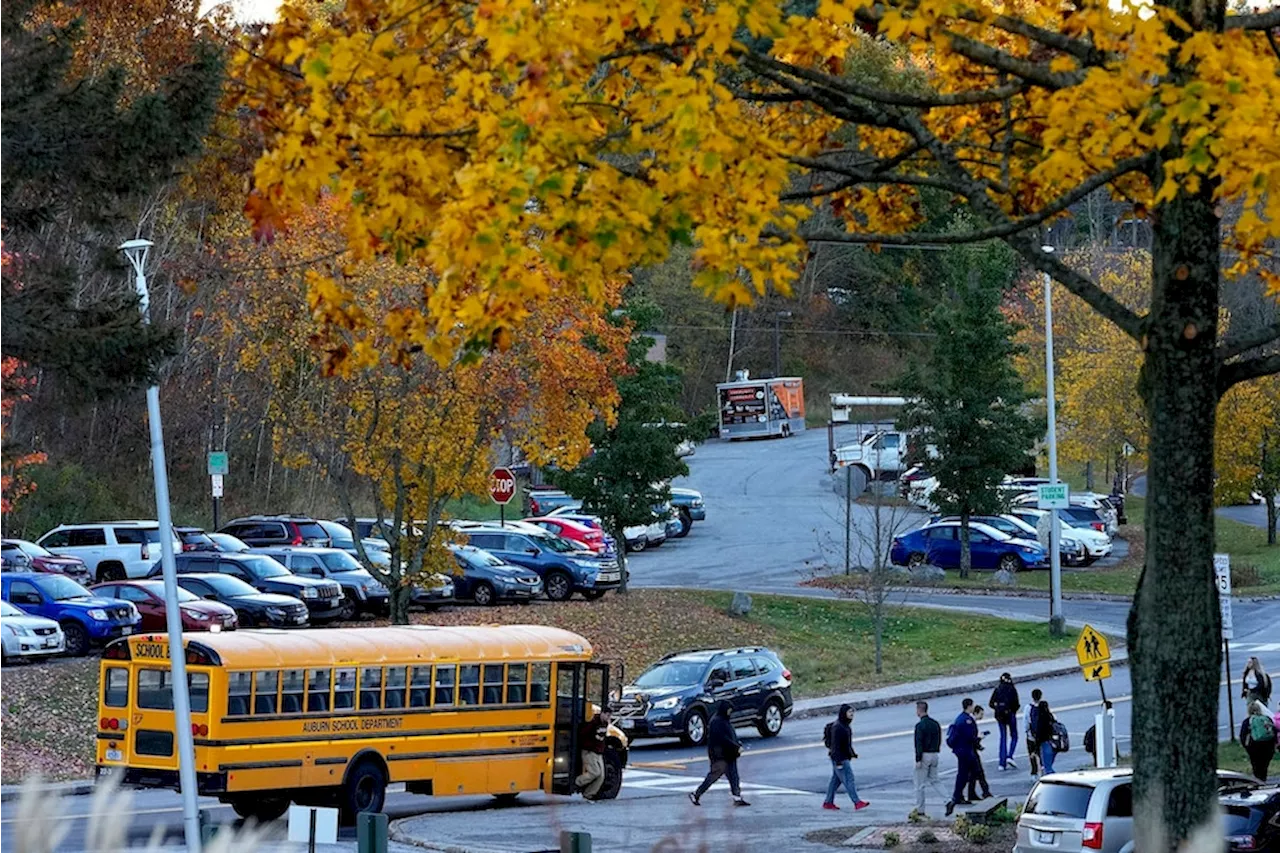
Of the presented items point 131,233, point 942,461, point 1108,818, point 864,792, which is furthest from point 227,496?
point 1108,818

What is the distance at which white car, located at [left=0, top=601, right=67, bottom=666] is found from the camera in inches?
1356

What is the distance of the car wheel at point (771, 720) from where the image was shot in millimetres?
34500

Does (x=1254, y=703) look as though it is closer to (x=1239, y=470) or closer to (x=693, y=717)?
(x=693, y=717)

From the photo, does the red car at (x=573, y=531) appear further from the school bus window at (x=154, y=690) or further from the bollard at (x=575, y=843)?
the bollard at (x=575, y=843)

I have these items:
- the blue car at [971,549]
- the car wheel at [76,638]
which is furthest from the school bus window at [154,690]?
the blue car at [971,549]

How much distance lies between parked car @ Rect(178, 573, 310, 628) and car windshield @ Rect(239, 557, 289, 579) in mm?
1726

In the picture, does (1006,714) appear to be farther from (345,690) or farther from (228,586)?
(228,586)

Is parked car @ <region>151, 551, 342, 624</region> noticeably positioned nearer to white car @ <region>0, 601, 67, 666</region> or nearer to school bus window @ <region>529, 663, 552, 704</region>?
white car @ <region>0, 601, 67, 666</region>

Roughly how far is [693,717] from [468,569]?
11.6 meters

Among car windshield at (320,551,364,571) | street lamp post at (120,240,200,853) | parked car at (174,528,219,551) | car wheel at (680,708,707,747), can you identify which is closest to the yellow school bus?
street lamp post at (120,240,200,853)

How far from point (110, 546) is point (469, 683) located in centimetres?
2313

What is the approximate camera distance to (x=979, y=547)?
2270 inches

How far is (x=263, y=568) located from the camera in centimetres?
4175

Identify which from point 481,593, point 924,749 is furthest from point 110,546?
point 924,749
